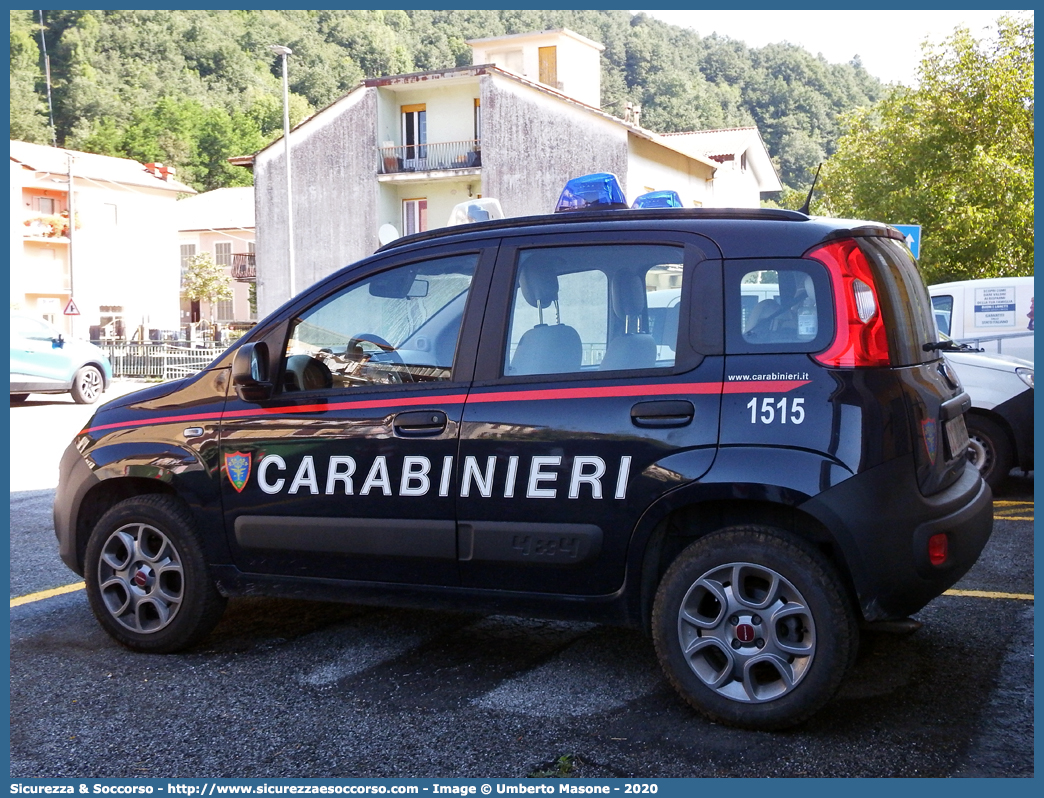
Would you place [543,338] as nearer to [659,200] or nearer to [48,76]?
[659,200]

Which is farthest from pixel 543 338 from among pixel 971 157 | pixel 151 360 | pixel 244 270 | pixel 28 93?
pixel 28 93

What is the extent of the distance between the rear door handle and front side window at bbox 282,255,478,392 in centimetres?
82

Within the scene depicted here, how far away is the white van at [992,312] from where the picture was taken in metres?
10.2

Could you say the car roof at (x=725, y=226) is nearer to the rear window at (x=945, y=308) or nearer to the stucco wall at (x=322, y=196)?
the rear window at (x=945, y=308)

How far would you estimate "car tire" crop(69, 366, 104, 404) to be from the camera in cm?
1870

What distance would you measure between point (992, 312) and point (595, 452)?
8.00 m

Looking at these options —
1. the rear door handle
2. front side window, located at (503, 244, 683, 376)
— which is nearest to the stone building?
front side window, located at (503, 244, 683, 376)

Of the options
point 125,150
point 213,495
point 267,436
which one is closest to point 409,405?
point 267,436

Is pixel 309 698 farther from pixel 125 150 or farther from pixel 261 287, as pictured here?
pixel 125 150

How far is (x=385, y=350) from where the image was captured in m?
4.32

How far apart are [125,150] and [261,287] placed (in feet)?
146

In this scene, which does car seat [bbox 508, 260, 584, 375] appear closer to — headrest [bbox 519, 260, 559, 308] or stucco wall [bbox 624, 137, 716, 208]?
headrest [bbox 519, 260, 559, 308]

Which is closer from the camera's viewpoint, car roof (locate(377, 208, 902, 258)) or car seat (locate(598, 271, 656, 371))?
car roof (locate(377, 208, 902, 258))

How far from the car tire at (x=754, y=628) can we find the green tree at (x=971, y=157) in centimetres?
2113
